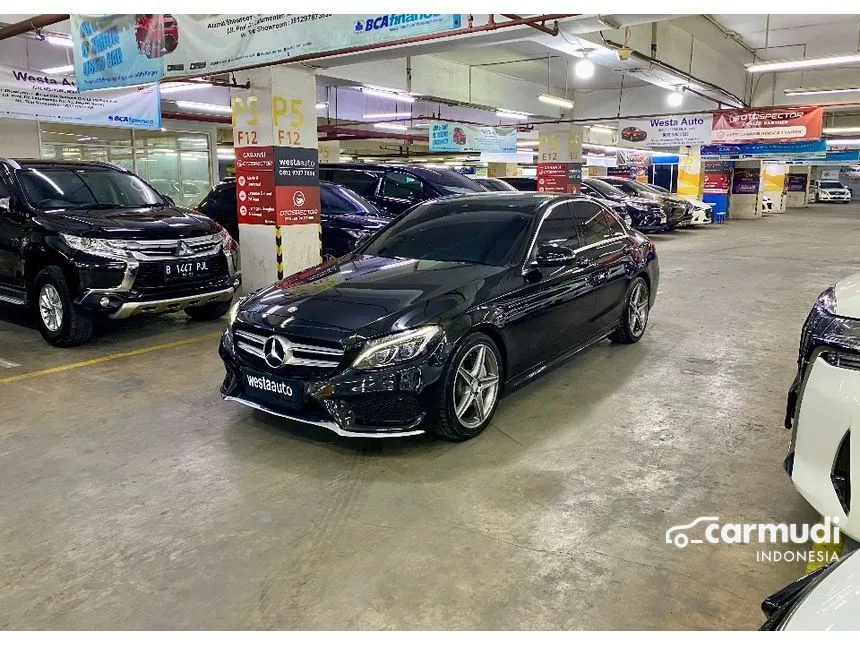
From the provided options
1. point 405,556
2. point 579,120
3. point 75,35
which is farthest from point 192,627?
point 579,120

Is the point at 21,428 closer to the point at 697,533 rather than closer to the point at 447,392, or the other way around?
the point at 447,392

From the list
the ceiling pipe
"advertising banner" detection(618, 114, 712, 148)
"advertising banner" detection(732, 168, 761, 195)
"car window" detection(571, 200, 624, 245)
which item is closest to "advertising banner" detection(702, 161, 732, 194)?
"advertising banner" detection(732, 168, 761, 195)

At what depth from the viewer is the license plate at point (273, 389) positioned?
12.0ft

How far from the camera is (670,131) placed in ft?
57.3

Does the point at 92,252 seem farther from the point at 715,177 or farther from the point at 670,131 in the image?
the point at 715,177

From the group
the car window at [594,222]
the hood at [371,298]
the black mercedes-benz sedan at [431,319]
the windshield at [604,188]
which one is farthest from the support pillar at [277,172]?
the windshield at [604,188]

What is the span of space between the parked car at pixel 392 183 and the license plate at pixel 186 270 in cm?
355

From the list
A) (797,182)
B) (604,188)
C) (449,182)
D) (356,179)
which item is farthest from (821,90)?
(797,182)

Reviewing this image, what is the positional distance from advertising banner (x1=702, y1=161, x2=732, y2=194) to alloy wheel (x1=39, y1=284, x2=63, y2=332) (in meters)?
25.0

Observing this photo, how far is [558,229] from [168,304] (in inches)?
141

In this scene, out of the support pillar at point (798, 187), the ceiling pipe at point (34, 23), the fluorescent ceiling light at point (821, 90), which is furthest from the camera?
the support pillar at point (798, 187)

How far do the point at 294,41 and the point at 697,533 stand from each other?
227 inches

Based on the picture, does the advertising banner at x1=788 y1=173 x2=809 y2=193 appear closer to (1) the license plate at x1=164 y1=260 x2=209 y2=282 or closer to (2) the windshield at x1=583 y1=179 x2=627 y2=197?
(2) the windshield at x1=583 y1=179 x2=627 y2=197

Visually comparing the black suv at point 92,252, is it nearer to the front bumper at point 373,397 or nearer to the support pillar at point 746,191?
the front bumper at point 373,397
